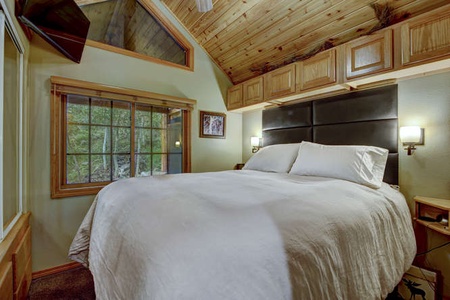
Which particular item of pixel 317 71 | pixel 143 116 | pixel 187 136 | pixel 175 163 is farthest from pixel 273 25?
pixel 175 163

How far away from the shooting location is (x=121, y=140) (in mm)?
2783

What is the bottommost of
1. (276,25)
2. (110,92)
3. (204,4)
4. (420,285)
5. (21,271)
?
(420,285)

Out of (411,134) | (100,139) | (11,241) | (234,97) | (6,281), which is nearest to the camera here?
(6,281)

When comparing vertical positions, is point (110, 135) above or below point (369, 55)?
below

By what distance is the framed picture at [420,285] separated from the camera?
1.73m

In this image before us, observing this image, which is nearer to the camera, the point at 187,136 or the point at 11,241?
the point at 11,241

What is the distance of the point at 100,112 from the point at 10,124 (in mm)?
972

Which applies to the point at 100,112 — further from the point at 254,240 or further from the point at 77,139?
the point at 254,240

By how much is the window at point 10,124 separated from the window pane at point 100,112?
693mm

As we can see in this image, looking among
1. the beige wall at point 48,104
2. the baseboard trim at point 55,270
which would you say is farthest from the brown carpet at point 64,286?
the beige wall at point 48,104

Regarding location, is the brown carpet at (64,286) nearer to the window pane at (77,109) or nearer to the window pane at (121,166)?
the window pane at (121,166)

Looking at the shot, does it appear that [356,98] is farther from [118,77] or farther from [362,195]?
[118,77]

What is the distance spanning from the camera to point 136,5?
10.3 ft

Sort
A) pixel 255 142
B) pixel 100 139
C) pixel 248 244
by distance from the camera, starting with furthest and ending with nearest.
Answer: pixel 255 142
pixel 100 139
pixel 248 244
